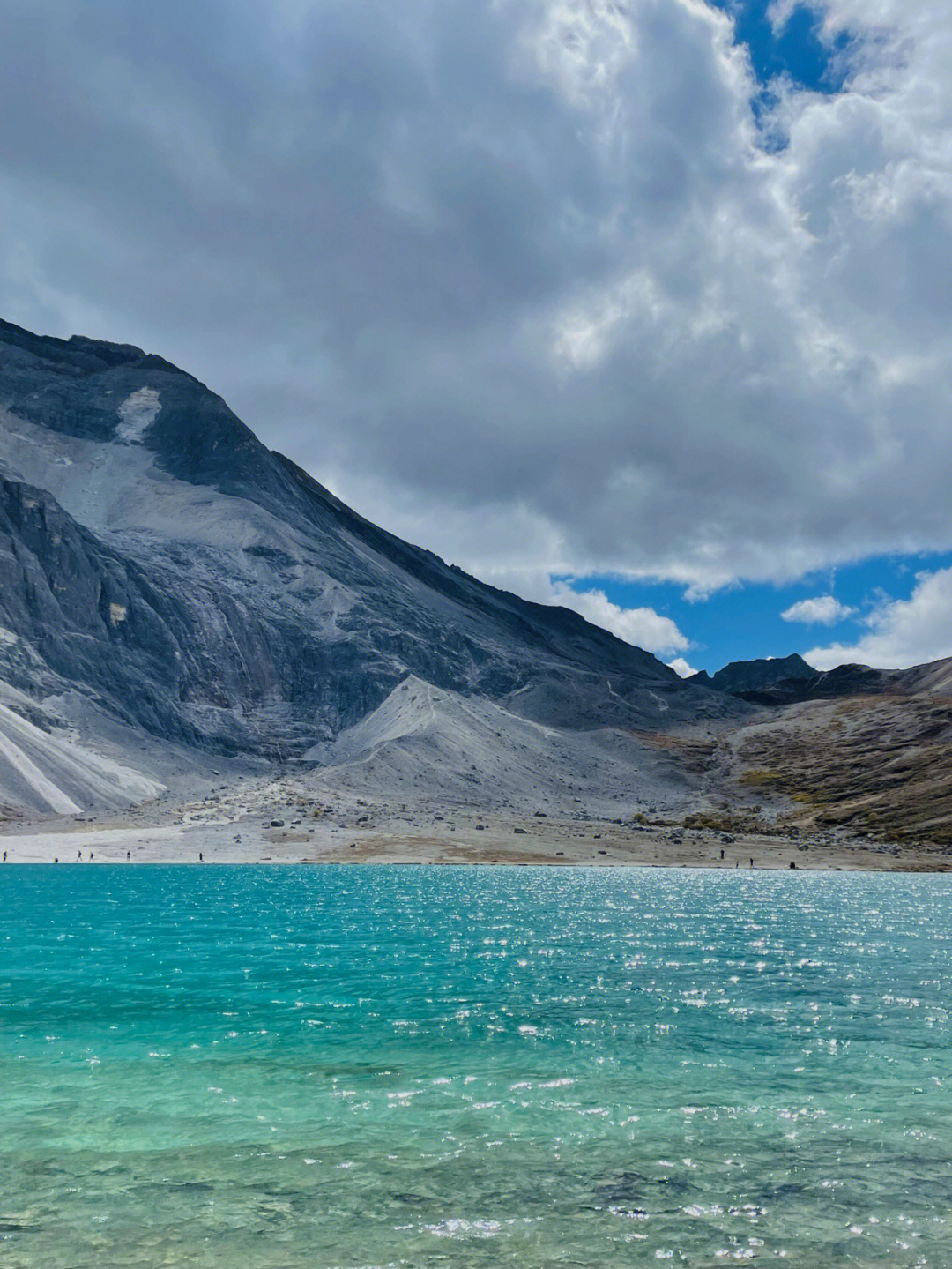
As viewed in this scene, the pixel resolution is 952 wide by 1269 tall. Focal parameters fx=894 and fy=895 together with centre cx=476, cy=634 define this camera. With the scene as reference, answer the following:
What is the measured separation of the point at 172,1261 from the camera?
12227 millimetres

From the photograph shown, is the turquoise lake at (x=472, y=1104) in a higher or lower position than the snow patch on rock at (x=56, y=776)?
lower

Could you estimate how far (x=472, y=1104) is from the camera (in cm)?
1906

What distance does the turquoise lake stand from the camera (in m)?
13.1

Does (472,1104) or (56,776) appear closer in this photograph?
(472,1104)

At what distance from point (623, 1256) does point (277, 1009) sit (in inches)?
721

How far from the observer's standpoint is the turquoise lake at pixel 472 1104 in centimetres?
1306

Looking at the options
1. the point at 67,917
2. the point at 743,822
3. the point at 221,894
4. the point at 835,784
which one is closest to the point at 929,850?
the point at 743,822

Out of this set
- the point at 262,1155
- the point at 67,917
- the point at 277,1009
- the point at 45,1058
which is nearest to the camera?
the point at 262,1155

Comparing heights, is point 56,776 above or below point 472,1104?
above

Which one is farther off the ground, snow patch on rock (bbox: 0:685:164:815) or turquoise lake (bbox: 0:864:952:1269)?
snow patch on rock (bbox: 0:685:164:815)

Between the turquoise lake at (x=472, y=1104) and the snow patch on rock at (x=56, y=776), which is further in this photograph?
the snow patch on rock at (x=56, y=776)

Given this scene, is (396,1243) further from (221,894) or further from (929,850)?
(929,850)

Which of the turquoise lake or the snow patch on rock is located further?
the snow patch on rock

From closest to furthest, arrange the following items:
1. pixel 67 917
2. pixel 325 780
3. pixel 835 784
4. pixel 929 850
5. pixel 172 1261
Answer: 1. pixel 172 1261
2. pixel 67 917
3. pixel 929 850
4. pixel 325 780
5. pixel 835 784
